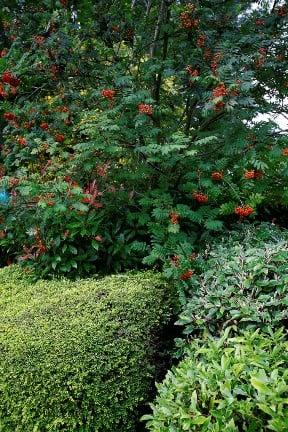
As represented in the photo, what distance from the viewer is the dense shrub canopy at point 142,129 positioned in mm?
2873

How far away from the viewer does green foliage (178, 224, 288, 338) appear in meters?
2.21

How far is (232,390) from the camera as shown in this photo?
1.72 metres

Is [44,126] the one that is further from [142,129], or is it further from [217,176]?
[217,176]

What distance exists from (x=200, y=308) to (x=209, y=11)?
1.86 metres

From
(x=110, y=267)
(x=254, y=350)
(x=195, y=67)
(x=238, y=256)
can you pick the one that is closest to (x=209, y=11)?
(x=195, y=67)

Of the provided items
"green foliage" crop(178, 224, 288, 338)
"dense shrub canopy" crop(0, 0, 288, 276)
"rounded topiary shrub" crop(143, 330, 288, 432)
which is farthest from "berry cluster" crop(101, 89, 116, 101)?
"rounded topiary shrub" crop(143, 330, 288, 432)

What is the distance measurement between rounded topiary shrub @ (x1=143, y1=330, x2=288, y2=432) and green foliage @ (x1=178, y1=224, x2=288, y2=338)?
190 mm

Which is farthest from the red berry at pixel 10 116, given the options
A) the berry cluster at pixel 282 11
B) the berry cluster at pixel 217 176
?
the berry cluster at pixel 282 11

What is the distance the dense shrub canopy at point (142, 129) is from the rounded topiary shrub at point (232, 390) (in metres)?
0.93

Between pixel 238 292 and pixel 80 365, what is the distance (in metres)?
0.83

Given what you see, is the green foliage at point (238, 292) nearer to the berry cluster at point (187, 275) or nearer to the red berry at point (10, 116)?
the berry cluster at point (187, 275)

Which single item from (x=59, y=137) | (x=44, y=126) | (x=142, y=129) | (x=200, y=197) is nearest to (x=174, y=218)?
(x=200, y=197)

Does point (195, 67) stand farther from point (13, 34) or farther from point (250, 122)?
point (13, 34)

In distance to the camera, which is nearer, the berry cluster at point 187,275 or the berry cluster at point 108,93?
the berry cluster at point 187,275
